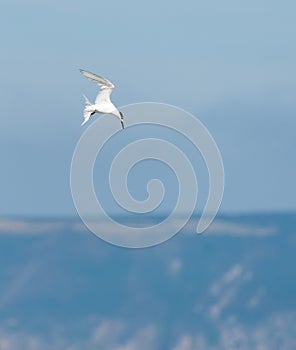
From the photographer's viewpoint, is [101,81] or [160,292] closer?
[101,81]

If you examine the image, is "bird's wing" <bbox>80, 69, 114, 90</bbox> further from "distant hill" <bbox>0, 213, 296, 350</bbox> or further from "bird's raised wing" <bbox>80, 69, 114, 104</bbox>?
"distant hill" <bbox>0, 213, 296, 350</bbox>

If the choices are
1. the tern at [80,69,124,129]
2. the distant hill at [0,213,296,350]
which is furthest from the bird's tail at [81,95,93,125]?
the distant hill at [0,213,296,350]

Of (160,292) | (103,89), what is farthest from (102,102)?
(160,292)

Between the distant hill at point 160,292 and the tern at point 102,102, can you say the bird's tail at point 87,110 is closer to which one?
the tern at point 102,102

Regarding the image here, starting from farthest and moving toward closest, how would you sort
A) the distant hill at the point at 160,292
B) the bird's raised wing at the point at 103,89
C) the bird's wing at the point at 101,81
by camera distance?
the distant hill at the point at 160,292 < the bird's raised wing at the point at 103,89 < the bird's wing at the point at 101,81

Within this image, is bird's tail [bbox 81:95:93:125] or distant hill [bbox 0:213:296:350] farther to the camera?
distant hill [bbox 0:213:296:350]

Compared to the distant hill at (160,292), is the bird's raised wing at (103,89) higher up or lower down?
lower down

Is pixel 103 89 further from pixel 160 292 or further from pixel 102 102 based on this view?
pixel 160 292

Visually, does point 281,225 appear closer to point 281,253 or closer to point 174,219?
point 281,253

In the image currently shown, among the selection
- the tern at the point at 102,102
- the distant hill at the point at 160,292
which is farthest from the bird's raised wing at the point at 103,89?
the distant hill at the point at 160,292

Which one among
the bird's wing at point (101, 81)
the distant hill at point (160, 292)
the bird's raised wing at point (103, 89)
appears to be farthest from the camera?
the distant hill at point (160, 292)

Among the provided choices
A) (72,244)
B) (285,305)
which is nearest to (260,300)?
(285,305)

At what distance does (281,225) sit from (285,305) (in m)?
2.61

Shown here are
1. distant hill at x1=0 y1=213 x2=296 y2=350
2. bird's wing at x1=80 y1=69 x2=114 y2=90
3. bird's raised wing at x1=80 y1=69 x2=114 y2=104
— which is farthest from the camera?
distant hill at x1=0 y1=213 x2=296 y2=350
